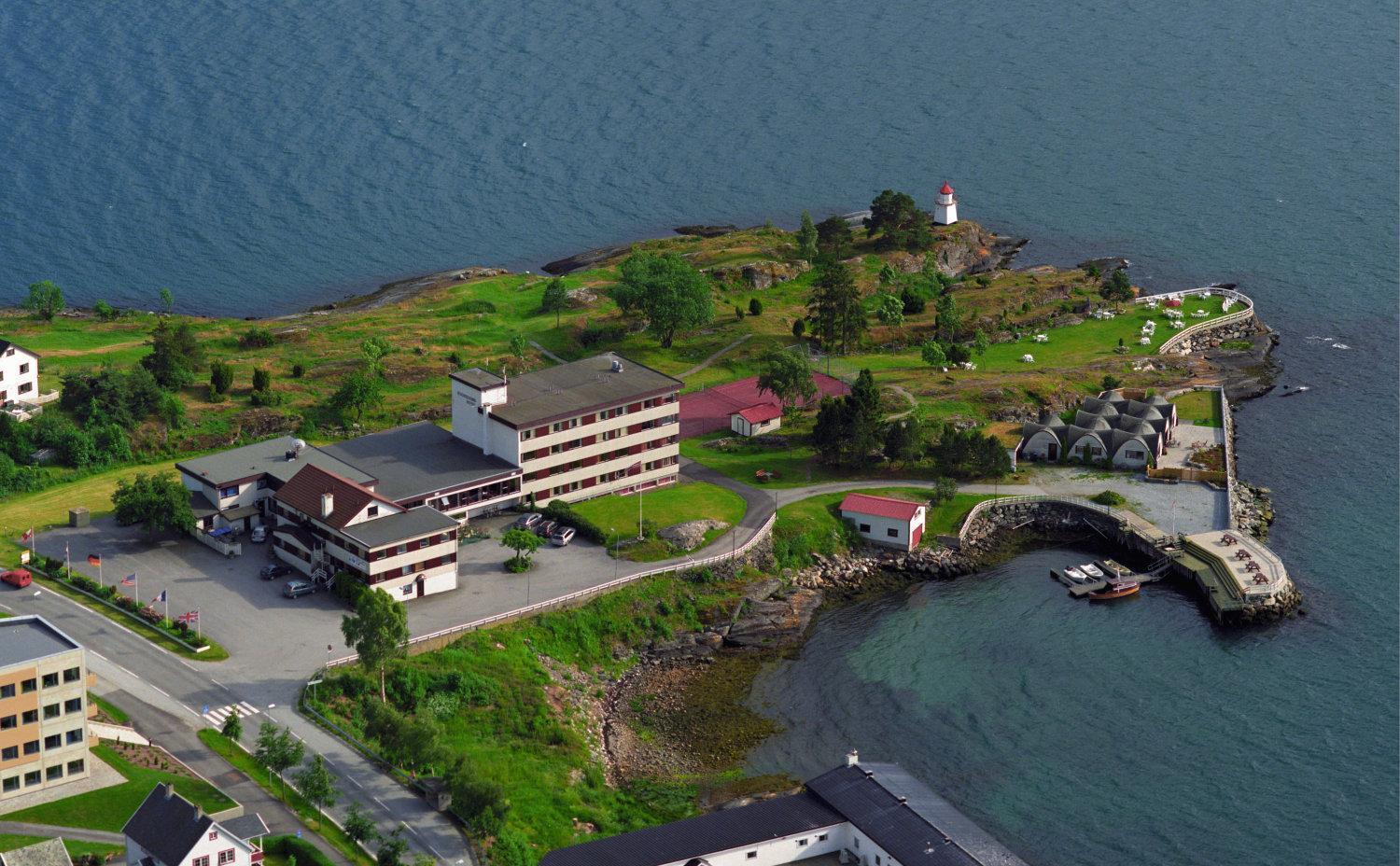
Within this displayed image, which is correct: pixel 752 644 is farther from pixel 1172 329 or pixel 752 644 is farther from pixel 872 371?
pixel 1172 329

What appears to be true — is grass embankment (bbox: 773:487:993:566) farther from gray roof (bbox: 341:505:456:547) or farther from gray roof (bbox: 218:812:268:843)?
gray roof (bbox: 218:812:268:843)

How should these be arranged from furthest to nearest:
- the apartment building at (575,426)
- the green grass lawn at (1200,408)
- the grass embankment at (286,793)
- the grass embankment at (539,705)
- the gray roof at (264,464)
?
the green grass lawn at (1200,408) → the apartment building at (575,426) → the gray roof at (264,464) → the grass embankment at (539,705) → the grass embankment at (286,793)

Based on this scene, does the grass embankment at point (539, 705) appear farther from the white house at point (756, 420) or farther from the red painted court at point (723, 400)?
the red painted court at point (723, 400)

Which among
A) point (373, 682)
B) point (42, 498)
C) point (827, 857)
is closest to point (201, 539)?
point (42, 498)

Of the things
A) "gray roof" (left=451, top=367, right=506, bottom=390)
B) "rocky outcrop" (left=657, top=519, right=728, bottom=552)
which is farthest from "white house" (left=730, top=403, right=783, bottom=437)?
"gray roof" (left=451, top=367, right=506, bottom=390)

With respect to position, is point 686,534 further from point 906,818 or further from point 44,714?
point 44,714

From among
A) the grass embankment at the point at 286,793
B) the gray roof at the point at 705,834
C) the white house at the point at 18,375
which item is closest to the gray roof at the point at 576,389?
the grass embankment at the point at 286,793

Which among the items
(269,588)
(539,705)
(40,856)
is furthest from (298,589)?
(40,856)
